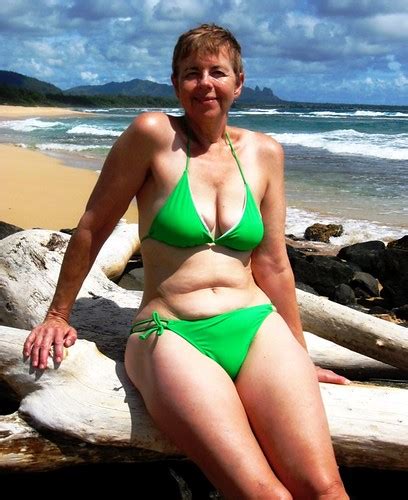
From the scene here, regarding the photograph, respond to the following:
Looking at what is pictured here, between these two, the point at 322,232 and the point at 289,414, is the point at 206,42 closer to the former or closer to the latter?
the point at 289,414

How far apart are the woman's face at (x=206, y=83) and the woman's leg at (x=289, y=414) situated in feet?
3.74

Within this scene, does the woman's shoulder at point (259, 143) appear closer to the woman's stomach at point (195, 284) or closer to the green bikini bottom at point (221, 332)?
the woman's stomach at point (195, 284)

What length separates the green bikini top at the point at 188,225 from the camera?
3273mm

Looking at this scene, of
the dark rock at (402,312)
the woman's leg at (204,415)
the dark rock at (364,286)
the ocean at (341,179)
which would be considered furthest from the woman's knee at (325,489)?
the ocean at (341,179)

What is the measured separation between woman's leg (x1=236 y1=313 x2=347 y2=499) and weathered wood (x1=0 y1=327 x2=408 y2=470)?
346mm

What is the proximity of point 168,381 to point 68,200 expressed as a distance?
10558mm

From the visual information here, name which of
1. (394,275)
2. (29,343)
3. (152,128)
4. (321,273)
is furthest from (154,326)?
(394,275)

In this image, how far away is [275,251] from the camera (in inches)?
143

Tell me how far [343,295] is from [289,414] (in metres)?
4.73

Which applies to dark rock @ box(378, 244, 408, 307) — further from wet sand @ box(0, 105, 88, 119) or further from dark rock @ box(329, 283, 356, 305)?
wet sand @ box(0, 105, 88, 119)

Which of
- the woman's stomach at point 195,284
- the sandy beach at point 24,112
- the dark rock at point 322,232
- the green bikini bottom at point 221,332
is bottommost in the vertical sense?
the dark rock at point 322,232

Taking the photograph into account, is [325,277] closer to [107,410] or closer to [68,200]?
[107,410]

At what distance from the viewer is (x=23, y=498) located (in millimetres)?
3371

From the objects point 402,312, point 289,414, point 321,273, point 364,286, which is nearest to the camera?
point 289,414
